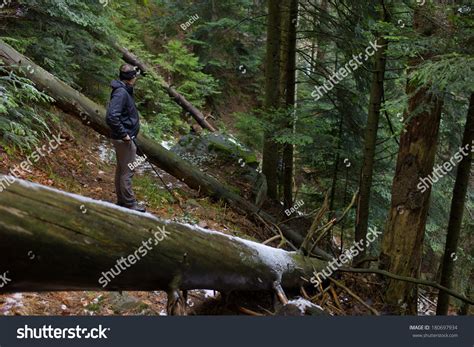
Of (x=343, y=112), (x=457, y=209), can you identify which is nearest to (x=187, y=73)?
(x=343, y=112)

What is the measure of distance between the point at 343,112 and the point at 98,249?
792cm

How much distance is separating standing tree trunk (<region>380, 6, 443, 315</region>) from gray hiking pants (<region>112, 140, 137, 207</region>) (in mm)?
4061

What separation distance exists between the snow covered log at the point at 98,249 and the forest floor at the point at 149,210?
2.79ft

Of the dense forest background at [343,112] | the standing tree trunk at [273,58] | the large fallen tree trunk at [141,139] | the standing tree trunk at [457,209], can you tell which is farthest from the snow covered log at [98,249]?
the standing tree trunk at [273,58]

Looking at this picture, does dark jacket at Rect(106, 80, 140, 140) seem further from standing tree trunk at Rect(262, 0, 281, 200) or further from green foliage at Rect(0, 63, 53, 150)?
standing tree trunk at Rect(262, 0, 281, 200)

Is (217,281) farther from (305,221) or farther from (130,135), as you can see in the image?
(305,221)

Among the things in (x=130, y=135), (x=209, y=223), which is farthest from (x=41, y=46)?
(x=209, y=223)

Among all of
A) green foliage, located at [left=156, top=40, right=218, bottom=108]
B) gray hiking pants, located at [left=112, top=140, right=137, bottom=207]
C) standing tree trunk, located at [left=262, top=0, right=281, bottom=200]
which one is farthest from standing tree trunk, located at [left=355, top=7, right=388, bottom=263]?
green foliage, located at [left=156, top=40, right=218, bottom=108]

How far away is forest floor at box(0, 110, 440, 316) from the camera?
4812 mm

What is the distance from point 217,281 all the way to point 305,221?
667 cm

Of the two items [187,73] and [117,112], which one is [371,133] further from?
[187,73]

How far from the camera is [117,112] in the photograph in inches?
251

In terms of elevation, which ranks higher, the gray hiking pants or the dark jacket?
the dark jacket

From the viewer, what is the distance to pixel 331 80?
9688 mm
